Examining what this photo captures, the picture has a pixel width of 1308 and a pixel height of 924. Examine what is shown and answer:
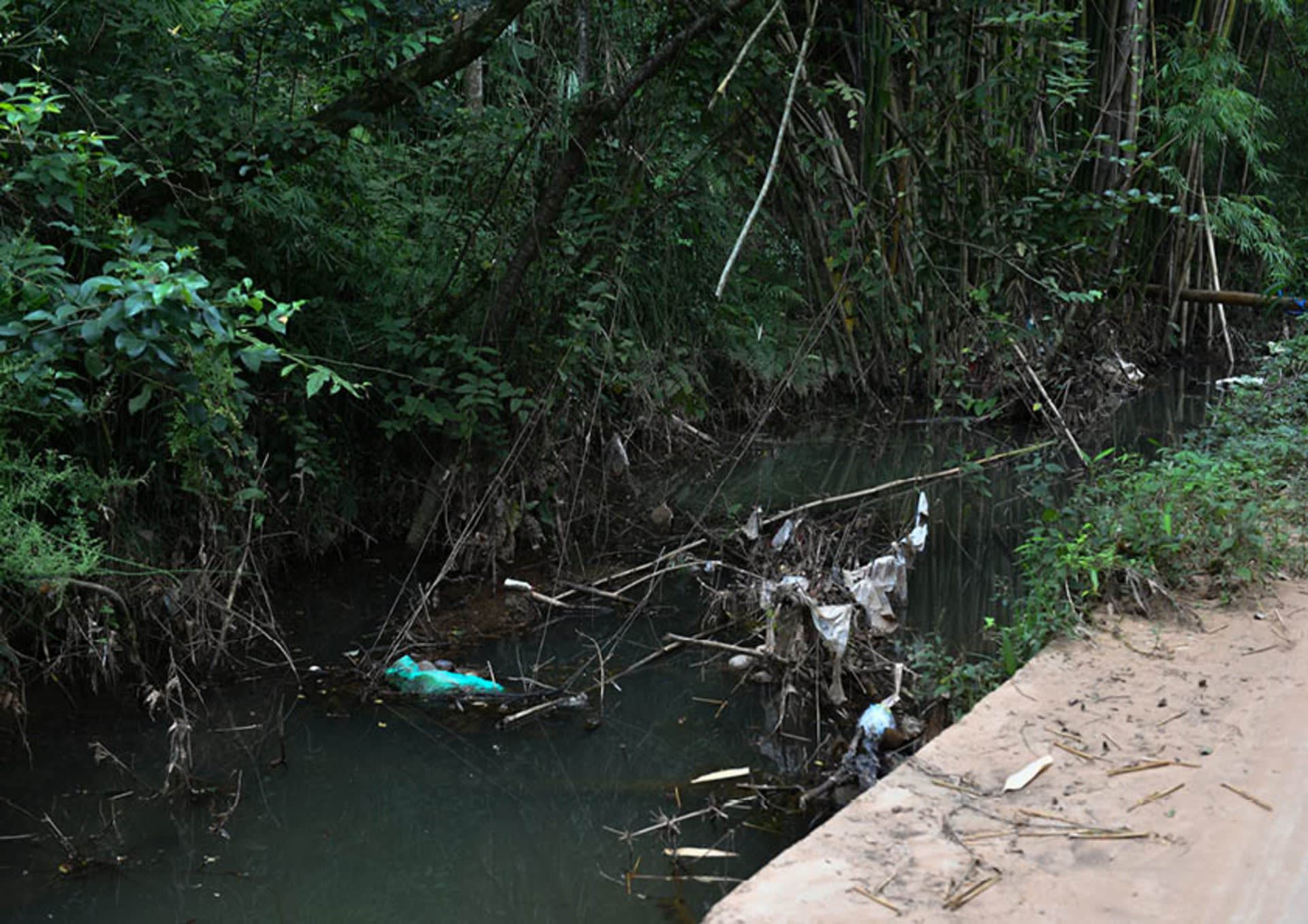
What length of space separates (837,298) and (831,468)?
2.52 m

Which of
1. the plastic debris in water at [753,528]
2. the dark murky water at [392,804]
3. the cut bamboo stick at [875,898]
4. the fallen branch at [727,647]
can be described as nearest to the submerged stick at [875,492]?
the plastic debris in water at [753,528]

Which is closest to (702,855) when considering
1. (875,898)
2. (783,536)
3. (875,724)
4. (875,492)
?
(875,724)

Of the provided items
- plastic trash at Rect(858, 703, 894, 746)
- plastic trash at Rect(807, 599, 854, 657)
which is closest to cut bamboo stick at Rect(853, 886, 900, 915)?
plastic trash at Rect(858, 703, 894, 746)

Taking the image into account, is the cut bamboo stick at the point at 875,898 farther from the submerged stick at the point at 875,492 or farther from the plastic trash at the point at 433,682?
the submerged stick at the point at 875,492

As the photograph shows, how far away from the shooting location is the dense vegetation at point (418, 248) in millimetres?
3479

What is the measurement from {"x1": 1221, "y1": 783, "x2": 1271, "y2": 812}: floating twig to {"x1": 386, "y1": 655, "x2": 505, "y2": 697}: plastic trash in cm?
231

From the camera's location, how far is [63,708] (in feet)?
12.3

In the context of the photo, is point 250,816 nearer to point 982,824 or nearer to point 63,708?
point 63,708

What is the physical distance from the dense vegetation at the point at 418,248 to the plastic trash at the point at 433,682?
23.6 inches

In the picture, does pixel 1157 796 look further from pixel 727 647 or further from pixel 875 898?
pixel 727 647

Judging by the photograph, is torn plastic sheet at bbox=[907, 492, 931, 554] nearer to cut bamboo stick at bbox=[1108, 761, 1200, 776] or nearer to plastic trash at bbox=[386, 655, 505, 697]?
plastic trash at bbox=[386, 655, 505, 697]

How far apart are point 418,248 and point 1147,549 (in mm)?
3178

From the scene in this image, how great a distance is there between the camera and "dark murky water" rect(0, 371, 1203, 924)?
2.87 m

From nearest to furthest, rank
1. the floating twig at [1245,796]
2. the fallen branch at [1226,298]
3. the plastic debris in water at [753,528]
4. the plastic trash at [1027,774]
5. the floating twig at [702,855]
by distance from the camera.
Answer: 1. the floating twig at [1245,796]
2. the plastic trash at [1027,774]
3. the floating twig at [702,855]
4. the plastic debris in water at [753,528]
5. the fallen branch at [1226,298]
